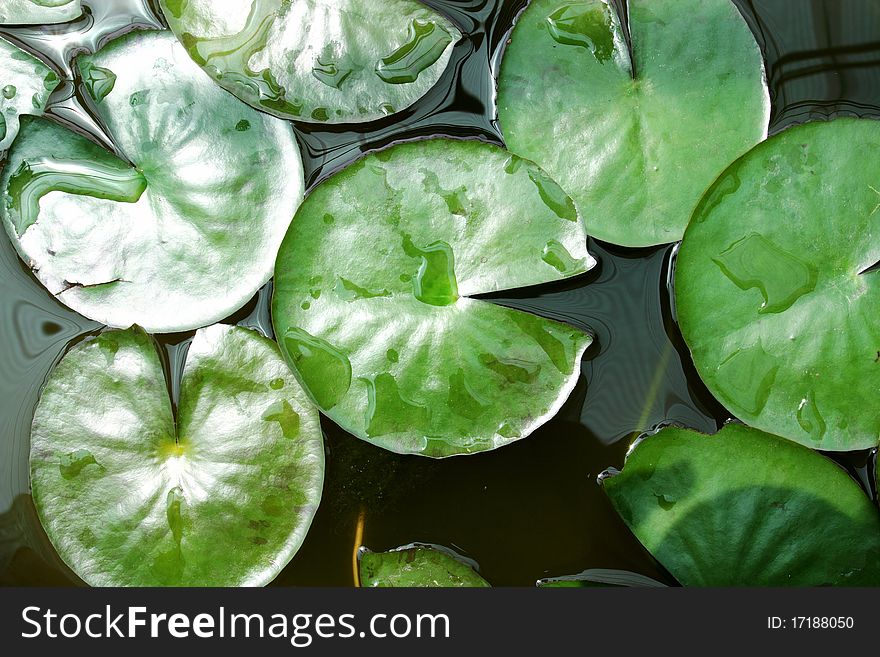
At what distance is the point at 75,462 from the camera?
1351 millimetres

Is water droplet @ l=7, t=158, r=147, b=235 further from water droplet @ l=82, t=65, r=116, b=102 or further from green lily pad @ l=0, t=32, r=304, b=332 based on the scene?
water droplet @ l=82, t=65, r=116, b=102

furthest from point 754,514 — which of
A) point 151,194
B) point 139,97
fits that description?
point 139,97

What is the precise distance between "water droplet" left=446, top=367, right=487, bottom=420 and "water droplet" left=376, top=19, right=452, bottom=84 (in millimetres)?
601

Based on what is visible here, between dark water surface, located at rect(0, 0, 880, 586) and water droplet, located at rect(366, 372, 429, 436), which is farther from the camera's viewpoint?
dark water surface, located at rect(0, 0, 880, 586)

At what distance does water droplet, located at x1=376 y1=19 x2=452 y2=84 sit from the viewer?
1.34 m

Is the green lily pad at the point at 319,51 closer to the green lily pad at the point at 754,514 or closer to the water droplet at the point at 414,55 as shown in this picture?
the water droplet at the point at 414,55

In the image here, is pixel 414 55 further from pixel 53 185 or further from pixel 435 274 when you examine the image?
pixel 53 185

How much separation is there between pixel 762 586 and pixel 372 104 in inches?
49.7

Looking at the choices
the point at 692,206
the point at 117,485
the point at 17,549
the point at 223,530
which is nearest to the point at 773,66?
the point at 692,206

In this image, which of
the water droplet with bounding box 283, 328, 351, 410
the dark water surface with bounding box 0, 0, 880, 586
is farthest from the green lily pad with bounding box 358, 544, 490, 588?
the water droplet with bounding box 283, 328, 351, 410

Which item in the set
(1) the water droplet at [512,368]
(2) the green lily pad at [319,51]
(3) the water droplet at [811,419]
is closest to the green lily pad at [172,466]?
(1) the water droplet at [512,368]

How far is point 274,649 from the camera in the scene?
1.40m

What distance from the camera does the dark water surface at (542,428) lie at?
143 centimetres

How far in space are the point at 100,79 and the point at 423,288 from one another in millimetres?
777
